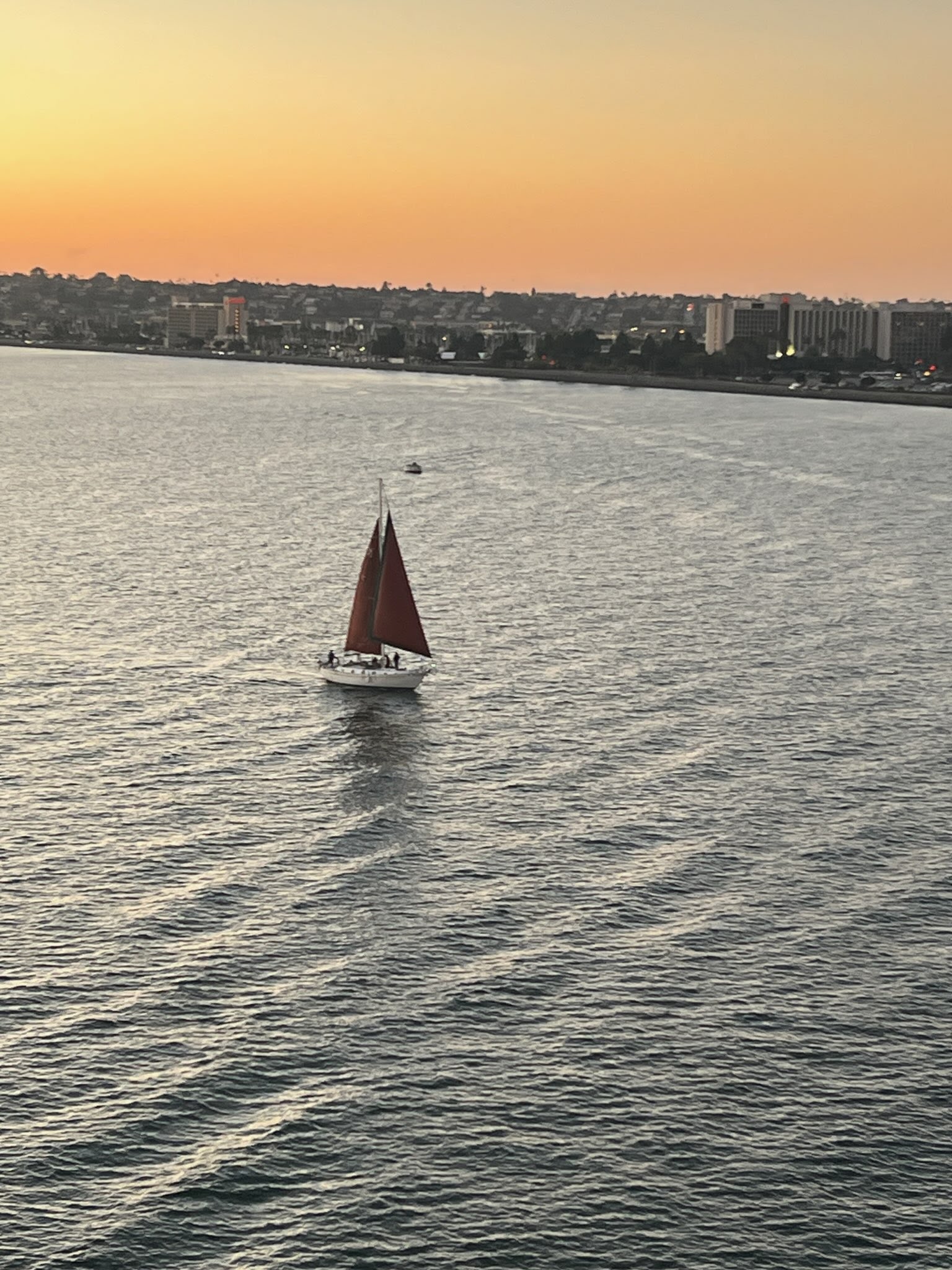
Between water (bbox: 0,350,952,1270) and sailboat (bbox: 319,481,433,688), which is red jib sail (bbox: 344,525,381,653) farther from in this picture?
water (bbox: 0,350,952,1270)

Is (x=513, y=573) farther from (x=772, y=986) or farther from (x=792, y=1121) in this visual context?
(x=792, y=1121)

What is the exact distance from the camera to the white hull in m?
64.9

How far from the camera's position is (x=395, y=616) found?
67.9 meters

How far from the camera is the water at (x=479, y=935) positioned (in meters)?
31.1

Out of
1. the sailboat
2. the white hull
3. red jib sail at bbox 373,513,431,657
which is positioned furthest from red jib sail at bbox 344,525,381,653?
the white hull

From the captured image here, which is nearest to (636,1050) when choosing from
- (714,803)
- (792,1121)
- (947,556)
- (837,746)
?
(792,1121)

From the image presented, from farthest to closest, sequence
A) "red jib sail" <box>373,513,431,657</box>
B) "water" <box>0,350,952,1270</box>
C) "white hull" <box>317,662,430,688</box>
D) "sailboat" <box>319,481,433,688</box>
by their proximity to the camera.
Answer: "red jib sail" <box>373,513,431,657</box> < "sailboat" <box>319,481,433,688</box> < "white hull" <box>317,662,430,688</box> < "water" <box>0,350,952,1270</box>

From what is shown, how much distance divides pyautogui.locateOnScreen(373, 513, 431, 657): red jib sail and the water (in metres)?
1.84

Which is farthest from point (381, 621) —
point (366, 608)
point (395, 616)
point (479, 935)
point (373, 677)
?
point (479, 935)

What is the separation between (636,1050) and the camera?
3631 cm

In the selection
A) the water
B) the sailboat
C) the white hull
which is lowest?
the water

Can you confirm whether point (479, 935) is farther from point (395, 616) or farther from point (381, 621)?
point (395, 616)

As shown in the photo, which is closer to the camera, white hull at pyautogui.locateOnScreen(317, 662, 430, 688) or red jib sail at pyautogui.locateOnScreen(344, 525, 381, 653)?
white hull at pyautogui.locateOnScreen(317, 662, 430, 688)

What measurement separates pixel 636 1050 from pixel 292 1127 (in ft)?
23.5
